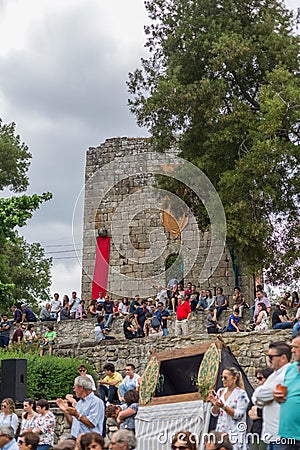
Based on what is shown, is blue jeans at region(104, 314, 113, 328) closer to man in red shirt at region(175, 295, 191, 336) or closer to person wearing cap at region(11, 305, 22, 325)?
person wearing cap at region(11, 305, 22, 325)

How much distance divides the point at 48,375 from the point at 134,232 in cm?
1244

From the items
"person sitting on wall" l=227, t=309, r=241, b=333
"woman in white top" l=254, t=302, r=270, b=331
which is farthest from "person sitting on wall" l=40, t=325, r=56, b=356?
"woman in white top" l=254, t=302, r=270, b=331

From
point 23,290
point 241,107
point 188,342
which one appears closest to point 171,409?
point 188,342

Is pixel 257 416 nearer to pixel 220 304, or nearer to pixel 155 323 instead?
pixel 155 323

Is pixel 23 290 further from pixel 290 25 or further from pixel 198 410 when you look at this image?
pixel 198 410

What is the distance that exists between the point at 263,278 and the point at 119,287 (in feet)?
24.0

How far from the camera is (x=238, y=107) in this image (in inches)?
834

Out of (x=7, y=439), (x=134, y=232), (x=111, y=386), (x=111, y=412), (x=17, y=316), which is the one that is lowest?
(x=7, y=439)

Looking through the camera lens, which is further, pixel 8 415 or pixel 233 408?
pixel 8 415

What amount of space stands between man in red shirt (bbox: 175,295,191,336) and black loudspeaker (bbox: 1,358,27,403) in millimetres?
5819

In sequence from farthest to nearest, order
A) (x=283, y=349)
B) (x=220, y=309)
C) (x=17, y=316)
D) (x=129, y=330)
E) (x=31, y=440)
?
1. (x=17, y=316)
2. (x=129, y=330)
3. (x=220, y=309)
4. (x=31, y=440)
5. (x=283, y=349)

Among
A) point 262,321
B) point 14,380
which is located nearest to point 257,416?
point 14,380

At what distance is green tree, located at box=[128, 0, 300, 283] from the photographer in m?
19.9

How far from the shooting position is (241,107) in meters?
21.2
